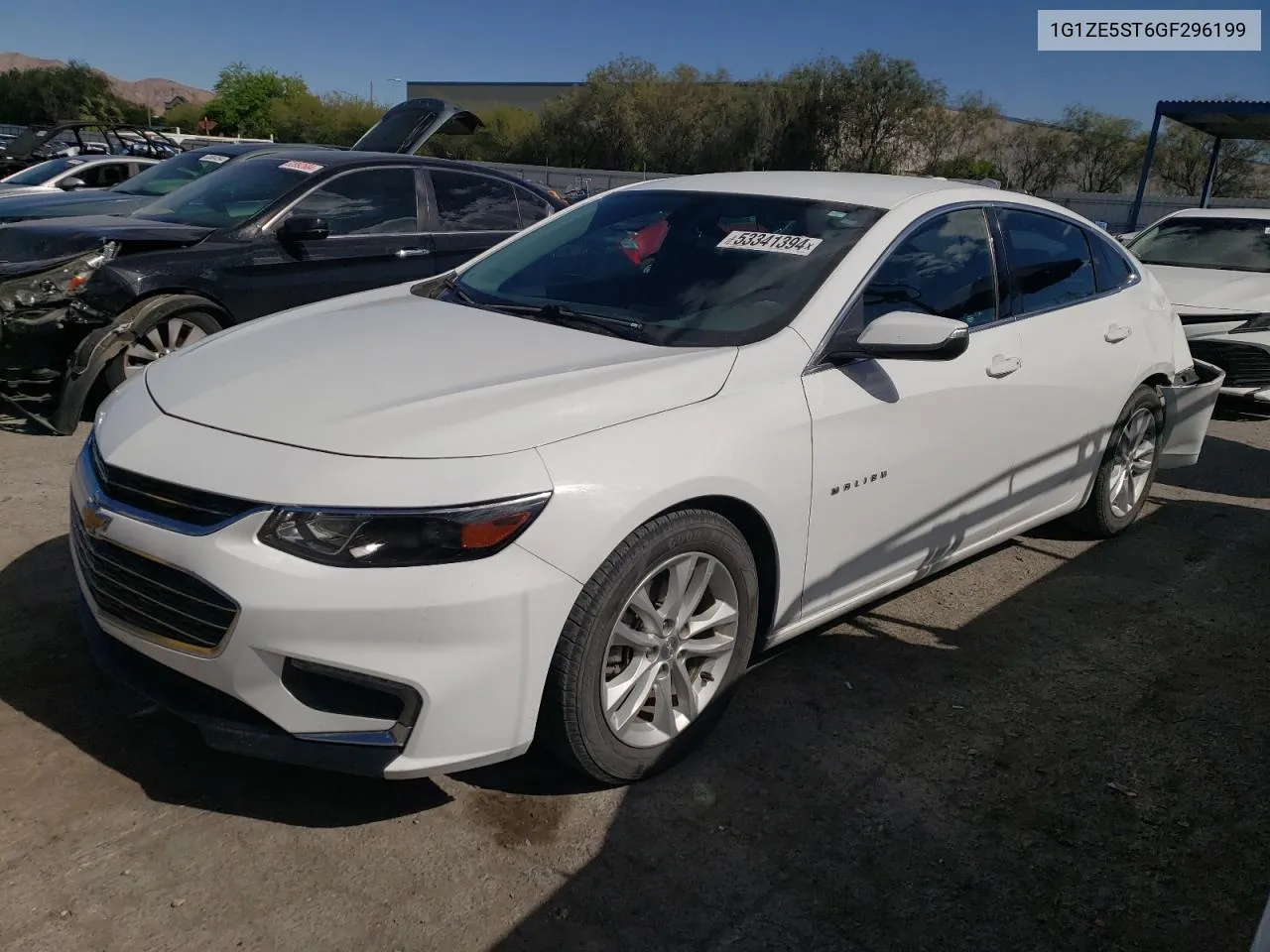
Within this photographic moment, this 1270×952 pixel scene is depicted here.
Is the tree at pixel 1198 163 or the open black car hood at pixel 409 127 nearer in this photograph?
the open black car hood at pixel 409 127

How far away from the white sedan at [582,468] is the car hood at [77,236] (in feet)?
9.22

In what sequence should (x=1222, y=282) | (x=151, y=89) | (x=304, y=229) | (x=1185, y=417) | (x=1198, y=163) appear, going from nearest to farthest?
1. (x=1185, y=417)
2. (x=304, y=229)
3. (x=1222, y=282)
4. (x=1198, y=163)
5. (x=151, y=89)

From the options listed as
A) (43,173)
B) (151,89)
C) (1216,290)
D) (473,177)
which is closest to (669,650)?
(473,177)

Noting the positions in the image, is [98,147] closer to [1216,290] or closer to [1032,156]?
[1216,290]

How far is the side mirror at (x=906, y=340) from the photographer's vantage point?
320 cm

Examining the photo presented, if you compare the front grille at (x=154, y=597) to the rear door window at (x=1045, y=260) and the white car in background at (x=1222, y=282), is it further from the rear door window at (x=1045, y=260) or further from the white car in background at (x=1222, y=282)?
the white car in background at (x=1222, y=282)

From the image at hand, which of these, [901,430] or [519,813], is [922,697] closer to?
[901,430]

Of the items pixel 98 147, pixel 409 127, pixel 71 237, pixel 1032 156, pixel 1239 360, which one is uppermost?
pixel 1032 156

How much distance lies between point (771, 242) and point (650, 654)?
1485 millimetres

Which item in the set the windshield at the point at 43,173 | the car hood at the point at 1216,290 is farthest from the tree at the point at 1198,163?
the windshield at the point at 43,173

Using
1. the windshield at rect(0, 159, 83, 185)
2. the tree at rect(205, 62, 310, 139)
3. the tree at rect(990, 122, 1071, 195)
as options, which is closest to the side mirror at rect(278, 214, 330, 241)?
the windshield at rect(0, 159, 83, 185)

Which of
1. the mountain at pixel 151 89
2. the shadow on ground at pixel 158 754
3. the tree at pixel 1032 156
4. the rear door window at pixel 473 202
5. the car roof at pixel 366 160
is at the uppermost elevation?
the mountain at pixel 151 89

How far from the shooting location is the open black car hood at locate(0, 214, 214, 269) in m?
5.97

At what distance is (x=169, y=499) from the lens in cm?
254
